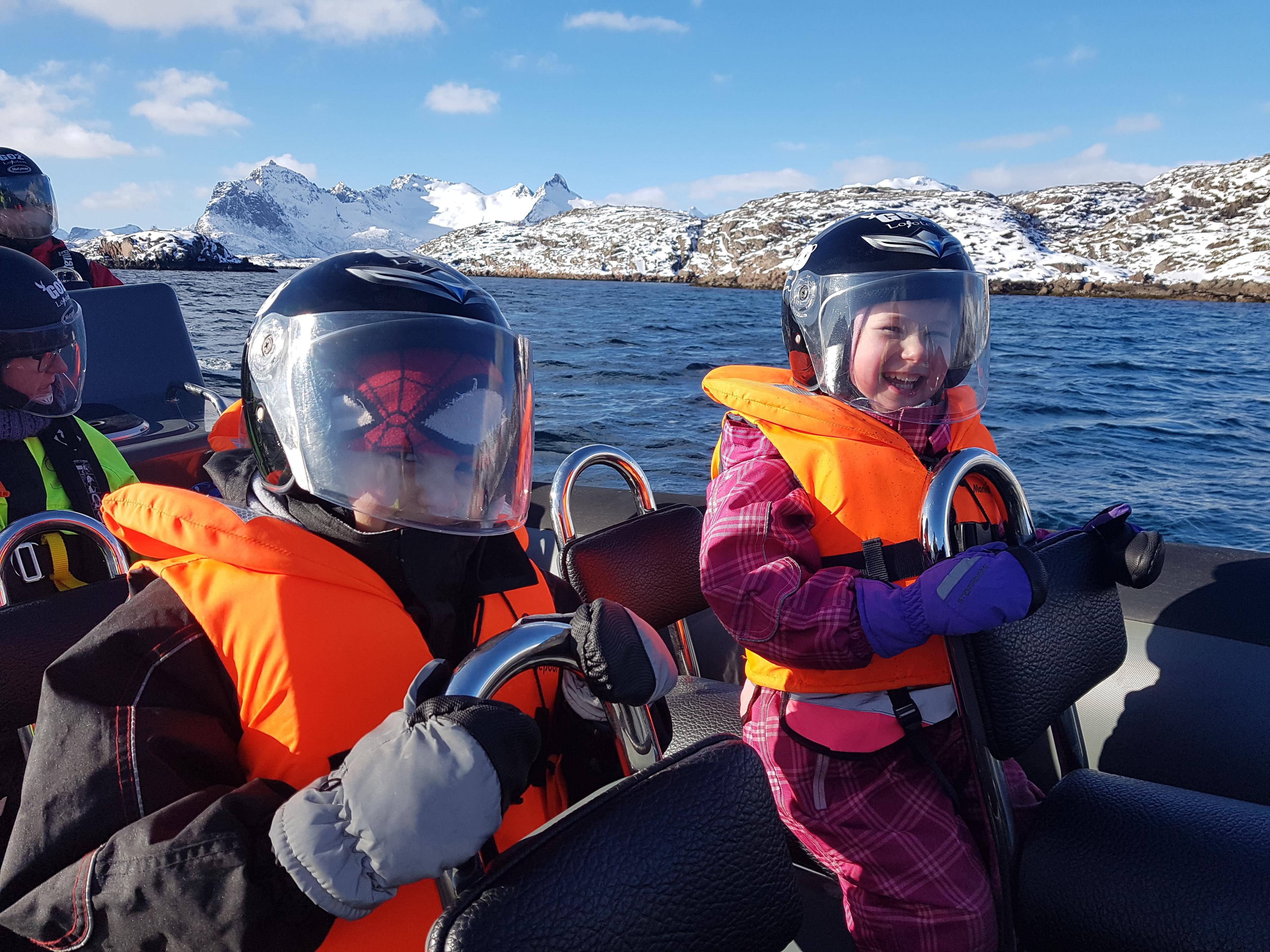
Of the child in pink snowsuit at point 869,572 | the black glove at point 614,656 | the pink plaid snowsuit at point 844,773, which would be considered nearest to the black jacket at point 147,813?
the black glove at point 614,656

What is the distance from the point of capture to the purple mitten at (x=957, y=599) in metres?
1.47

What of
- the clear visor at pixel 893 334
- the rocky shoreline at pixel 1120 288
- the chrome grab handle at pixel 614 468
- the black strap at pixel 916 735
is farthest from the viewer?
the rocky shoreline at pixel 1120 288

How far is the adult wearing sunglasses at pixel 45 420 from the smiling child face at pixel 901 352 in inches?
88.8

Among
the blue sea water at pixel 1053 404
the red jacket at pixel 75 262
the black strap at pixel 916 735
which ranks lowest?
the blue sea water at pixel 1053 404

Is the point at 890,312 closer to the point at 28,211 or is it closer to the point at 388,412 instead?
the point at 388,412

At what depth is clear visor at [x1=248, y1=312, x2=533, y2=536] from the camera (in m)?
1.37

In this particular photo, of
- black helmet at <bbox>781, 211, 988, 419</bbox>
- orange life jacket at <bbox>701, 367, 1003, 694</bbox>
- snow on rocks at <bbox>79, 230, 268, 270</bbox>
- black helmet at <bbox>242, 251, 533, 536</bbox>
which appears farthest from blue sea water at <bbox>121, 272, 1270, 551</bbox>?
snow on rocks at <bbox>79, 230, 268, 270</bbox>

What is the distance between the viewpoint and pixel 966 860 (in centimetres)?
166

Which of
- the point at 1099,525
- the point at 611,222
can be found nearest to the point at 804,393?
the point at 1099,525

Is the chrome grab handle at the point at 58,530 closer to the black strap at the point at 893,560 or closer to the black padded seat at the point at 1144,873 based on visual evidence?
the black strap at the point at 893,560

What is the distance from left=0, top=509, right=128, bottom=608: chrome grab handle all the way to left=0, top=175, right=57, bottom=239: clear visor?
3.10m

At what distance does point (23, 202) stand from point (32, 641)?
379 centimetres

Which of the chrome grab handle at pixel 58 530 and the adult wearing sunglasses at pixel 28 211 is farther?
the adult wearing sunglasses at pixel 28 211

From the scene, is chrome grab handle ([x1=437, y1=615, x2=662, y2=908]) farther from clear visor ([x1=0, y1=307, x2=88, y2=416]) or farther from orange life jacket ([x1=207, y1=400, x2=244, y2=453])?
clear visor ([x1=0, y1=307, x2=88, y2=416])
